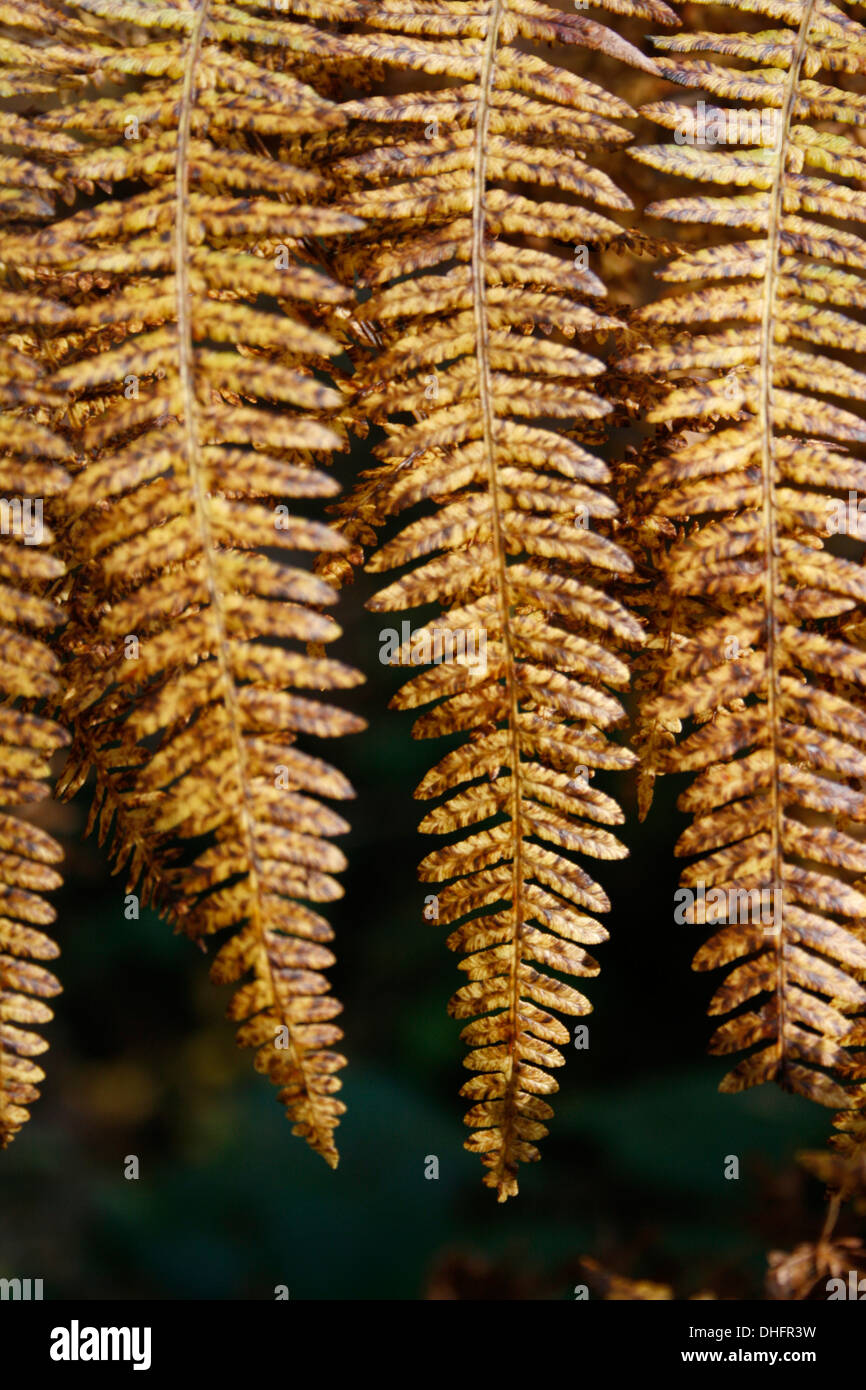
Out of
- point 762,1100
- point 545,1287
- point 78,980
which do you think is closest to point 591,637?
point 545,1287

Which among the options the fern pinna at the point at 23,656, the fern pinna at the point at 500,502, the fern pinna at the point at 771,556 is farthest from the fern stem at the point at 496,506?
the fern pinna at the point at 23,656

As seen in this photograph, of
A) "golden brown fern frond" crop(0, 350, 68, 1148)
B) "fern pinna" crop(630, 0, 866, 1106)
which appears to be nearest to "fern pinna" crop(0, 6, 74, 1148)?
"golden brown fern frond" crop(0, 350, 68, 1148)

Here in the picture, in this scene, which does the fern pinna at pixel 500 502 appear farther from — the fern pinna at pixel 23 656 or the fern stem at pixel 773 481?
the fern pinna at pixel 23 656

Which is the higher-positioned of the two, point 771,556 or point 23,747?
point 771,556

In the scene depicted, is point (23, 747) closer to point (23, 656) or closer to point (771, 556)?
point (23, 656)

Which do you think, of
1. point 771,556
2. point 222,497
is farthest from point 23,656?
point 771,556
